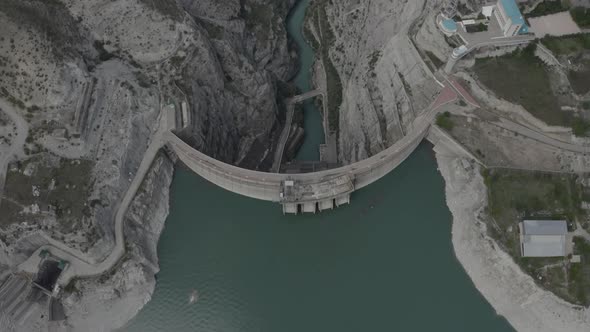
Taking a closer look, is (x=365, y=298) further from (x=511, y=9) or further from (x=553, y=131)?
(x=511, y=9)

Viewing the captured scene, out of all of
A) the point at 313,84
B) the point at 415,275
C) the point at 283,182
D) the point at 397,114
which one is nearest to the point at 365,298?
the point at 415,275

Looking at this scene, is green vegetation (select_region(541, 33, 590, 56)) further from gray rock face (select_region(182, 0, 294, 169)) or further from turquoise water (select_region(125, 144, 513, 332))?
gray rock face (select_region(182, 0, 294, 169))

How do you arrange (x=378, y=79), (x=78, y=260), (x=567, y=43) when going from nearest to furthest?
(x=78, y=260)
(x=567, y=43)
(x=378, y=79)

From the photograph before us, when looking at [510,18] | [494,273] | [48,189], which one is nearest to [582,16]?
[510,18]

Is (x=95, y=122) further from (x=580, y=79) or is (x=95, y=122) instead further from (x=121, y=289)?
(x=580, y=79)

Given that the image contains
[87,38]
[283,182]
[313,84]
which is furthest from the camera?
[313,84]

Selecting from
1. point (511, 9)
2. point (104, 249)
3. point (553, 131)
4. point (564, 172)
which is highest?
point (511, 9)

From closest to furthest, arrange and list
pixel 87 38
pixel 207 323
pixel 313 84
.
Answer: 1. pixel 207 323
2. pixel 87 38
3. pixel 313 84

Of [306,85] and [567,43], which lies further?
[306,85]

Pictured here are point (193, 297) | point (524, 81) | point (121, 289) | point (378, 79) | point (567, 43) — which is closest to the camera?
point (121, 289)
